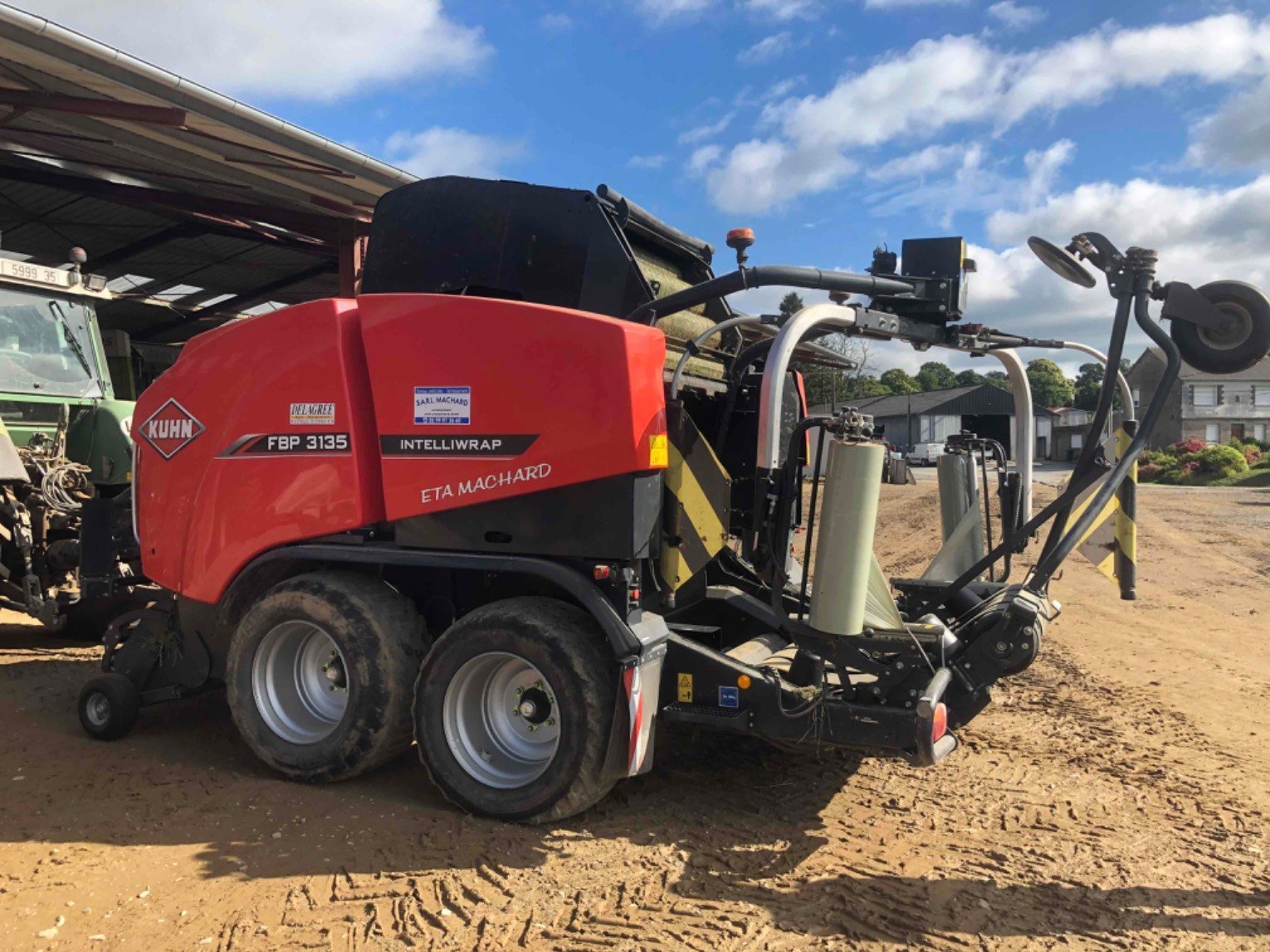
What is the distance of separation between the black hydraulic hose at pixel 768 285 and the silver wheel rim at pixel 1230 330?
1.39 metres

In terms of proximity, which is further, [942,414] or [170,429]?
[942,414]

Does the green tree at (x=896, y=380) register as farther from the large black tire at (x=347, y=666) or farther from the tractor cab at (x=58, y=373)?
the large black tire at (x=347, y=666)

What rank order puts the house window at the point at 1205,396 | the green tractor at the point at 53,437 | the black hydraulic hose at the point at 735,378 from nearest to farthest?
the black hydraulic hose at the point at 735,378 → the green tractor at the point at 53,437 → the house window at the point at 1205,396

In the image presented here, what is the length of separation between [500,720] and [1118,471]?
311 centimetres

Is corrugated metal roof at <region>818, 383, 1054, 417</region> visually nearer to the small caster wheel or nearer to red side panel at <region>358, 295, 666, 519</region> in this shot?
the small caster wheel

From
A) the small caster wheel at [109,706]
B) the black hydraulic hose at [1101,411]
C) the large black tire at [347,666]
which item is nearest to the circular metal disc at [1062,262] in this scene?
the black hydraulic hose at [1101,411]

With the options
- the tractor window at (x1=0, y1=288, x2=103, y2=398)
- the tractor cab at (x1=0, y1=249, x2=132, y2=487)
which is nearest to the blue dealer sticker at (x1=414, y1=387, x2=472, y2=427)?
the tractor cab at (x1=0, y1=249, x2=132, y2=487)

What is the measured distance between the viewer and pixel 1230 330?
4.23 meters

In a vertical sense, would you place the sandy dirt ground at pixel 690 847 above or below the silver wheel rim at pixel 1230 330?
below

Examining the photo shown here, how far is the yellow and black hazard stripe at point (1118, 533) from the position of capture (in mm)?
4629

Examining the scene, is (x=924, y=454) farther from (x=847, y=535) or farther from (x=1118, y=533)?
(x=847, y=535)

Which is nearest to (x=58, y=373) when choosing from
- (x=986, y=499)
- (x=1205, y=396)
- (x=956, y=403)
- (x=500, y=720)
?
(x=500, y=720)

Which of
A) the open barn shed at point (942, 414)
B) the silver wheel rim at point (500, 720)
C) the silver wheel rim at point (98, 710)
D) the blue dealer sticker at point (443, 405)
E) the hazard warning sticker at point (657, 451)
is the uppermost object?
the open barn shed at point (942, 414)

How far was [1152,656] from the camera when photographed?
7270mm
